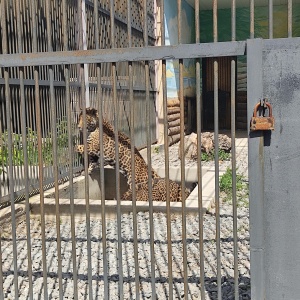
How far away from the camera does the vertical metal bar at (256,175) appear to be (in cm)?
274

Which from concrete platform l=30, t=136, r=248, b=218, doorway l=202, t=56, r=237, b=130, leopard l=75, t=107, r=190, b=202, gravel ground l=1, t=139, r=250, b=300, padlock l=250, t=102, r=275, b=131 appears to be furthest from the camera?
doorway l=202, t=56, r=237, b=130

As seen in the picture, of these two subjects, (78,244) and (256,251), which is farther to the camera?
(78,244)

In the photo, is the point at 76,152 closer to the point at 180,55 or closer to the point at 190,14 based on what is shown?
the point at 180,55

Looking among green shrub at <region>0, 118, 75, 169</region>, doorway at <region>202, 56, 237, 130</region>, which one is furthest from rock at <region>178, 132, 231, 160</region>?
doorway at <region>202, 56, 237, 130</region>

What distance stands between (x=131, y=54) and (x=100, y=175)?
72 cm

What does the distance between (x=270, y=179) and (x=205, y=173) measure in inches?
215

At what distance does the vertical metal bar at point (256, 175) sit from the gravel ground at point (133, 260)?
0.66 metres

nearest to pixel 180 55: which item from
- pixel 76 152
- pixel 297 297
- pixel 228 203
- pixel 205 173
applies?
pixel 297 297

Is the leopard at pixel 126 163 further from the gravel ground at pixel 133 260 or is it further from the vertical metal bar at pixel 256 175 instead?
the vertical metal bar at pixel 256 175

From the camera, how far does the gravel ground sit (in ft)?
12.7

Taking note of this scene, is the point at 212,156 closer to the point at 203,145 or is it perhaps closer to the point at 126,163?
the point at 203,145

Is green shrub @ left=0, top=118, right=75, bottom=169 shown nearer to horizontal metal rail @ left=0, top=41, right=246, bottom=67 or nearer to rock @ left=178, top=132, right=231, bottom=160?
horizontal metal rail @ left=0, top=41, right=246, bottom=67

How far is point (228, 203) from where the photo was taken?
6.65m

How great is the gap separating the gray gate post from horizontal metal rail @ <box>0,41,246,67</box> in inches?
5.6
